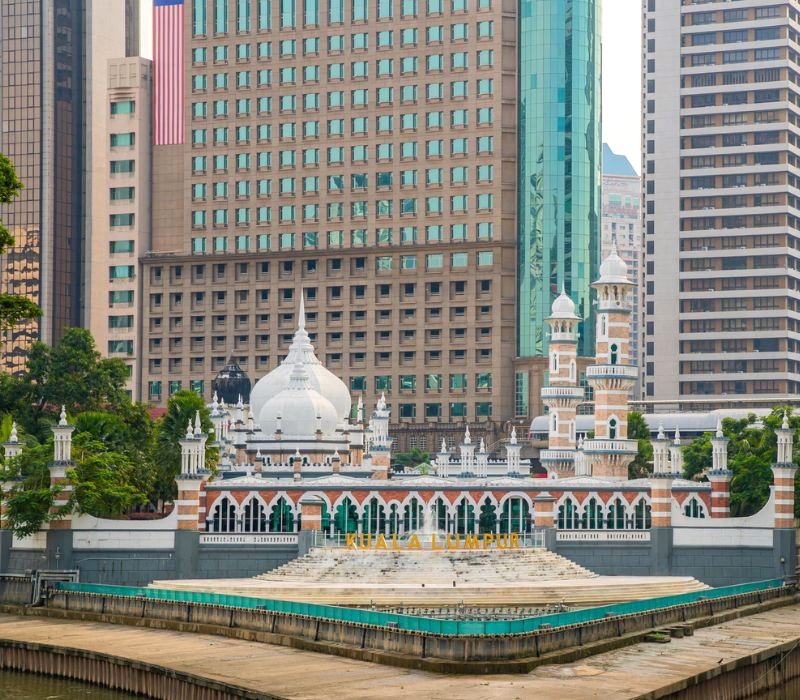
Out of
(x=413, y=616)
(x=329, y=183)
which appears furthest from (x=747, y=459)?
(x=329, y=183)

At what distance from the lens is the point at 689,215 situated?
584ft

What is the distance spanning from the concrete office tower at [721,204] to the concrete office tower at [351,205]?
18.8 metres

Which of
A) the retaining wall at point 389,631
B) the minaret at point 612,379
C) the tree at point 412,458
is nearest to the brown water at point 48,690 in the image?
the retaining wall at point 389,631

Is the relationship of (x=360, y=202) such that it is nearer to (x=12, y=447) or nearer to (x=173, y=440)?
(x=173, y=440)

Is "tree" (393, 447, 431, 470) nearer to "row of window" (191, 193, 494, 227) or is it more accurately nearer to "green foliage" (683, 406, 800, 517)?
"row of window" (191, 193, 494, 227)

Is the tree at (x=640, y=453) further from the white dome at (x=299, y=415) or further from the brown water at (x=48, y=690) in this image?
the brown water at (x=48, y=690)

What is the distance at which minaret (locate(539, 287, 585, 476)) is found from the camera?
4299 inches

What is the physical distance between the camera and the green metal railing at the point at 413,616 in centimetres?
5456

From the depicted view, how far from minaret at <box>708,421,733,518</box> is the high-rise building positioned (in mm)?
73657

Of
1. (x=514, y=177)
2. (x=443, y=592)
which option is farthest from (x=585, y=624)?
(x=514, y=177)

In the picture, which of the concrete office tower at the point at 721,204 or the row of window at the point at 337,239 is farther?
the concrete office tower at the point at 721,204

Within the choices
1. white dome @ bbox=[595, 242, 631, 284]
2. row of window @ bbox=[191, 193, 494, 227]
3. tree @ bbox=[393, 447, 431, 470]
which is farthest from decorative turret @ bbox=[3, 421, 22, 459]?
row of window @ bbox=[191, 193, 494, 227]

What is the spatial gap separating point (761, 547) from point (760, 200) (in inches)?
3682

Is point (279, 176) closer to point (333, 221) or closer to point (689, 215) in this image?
point (333, 221)
